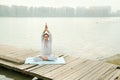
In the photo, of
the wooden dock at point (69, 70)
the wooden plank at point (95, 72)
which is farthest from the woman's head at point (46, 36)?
the wooden plank at point (95, 72)

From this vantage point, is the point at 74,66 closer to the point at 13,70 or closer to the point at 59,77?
the point at 59,77

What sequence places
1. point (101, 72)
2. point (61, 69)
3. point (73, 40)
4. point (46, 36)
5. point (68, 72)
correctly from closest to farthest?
point (68, 72) < point (101, 72) < point (61, 69) < point (46, 36) < point (73, 40)

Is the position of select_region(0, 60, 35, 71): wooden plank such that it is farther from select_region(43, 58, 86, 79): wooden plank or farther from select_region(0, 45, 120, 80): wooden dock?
select_region(43, 58, 86, 79): wooden plank

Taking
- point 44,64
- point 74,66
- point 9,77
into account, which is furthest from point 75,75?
A: point 9,77

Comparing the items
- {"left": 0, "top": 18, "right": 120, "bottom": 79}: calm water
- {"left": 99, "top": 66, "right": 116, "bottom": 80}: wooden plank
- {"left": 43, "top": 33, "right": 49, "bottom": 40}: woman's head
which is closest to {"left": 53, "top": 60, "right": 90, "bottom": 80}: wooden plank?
{"left": 99, "top": 66, "right": 116, "bottom": 80}: wooden plank

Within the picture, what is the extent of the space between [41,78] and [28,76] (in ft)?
2.33

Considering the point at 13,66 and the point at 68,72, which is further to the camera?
the point at 13,66

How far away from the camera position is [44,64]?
260 inches

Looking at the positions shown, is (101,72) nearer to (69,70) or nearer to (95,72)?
(95,72)

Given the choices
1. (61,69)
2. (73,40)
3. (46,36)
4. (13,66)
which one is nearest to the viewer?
(61,69)

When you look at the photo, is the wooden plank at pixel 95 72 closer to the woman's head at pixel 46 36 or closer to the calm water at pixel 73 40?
the woman's head at pixel 46 36

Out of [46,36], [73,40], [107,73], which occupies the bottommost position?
[73,40]

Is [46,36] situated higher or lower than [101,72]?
higher

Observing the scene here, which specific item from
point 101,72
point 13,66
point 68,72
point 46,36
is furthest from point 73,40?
point 68,72
